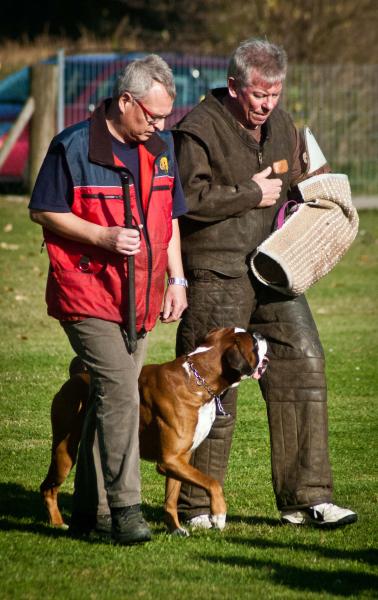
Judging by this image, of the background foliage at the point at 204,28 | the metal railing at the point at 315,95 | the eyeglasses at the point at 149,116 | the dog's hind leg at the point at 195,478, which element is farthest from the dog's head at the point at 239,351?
the background foliage at the point at 204,28

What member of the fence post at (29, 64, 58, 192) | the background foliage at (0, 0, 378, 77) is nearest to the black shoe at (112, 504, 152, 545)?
the fence post at (29, 64, 58, 192)

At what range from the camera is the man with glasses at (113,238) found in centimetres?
525

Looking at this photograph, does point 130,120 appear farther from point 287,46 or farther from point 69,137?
point 287,46

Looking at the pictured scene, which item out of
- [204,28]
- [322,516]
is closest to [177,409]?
[322,516]

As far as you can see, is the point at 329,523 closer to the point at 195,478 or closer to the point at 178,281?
the point at 195,478

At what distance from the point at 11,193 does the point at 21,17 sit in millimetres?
18434

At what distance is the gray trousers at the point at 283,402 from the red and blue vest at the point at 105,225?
0.78 metres

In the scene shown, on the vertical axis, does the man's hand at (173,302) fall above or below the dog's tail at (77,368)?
above

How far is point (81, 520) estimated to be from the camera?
5711mm

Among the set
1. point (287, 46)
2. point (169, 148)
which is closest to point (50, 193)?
point (169, 148)

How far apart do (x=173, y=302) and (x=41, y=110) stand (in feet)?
41.1

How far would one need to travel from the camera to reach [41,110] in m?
17.8

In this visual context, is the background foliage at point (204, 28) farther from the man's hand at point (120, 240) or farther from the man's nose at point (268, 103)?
the man's hand at point (120, 240)

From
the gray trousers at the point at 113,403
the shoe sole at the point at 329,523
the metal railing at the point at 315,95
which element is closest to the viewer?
the gray trousers at the point at 113,403
